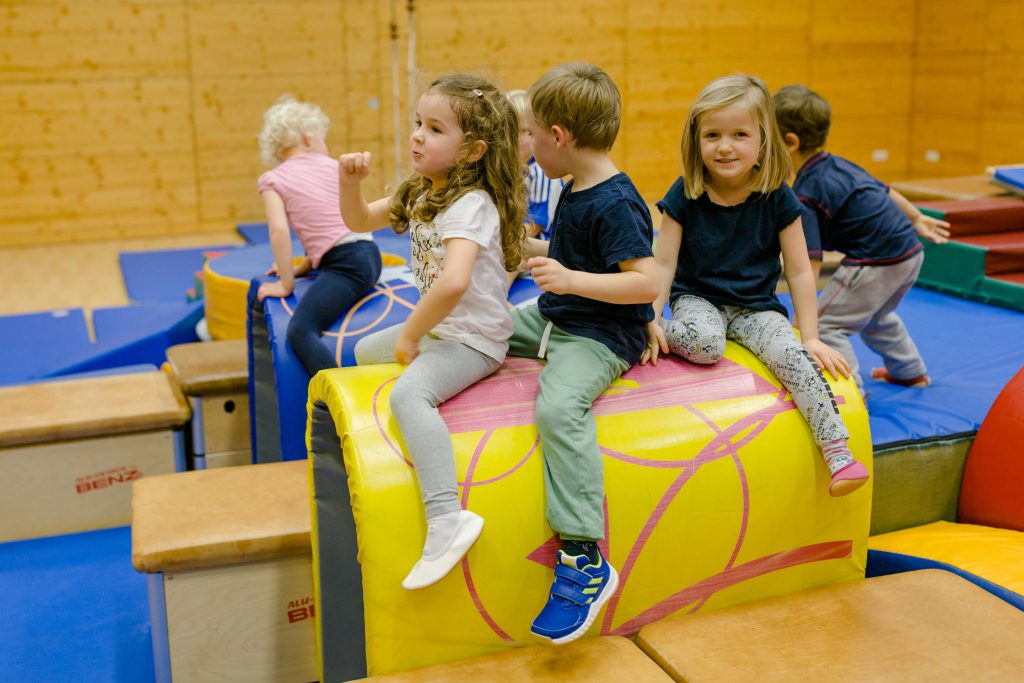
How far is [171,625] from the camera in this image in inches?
97.6

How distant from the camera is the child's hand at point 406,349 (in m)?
2.22

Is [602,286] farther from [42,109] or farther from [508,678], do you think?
[42,109]

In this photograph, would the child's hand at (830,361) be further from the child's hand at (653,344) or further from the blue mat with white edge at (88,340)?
the blue mat with white edge at (88,340)

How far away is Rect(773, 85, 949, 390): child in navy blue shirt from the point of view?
319 cm

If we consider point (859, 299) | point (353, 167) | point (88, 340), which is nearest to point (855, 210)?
point (859, 299)

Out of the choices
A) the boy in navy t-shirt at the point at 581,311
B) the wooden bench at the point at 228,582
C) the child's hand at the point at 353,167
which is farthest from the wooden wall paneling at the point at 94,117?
the boy in navy t-shirt at the point at 581,311

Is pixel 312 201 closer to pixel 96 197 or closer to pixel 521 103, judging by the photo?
pixel 521 103

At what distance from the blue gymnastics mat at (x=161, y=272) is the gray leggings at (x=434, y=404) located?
453 centimetres

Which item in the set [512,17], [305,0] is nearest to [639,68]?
[512,17]

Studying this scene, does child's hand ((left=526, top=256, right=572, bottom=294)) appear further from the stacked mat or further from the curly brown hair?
the stacked mat

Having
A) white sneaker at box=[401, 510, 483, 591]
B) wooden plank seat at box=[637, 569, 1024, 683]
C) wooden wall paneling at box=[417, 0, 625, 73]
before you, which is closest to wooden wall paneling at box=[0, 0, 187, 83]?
wooden wall paneling at box=[417, 0, 625, 73]

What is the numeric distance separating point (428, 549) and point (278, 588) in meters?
0.71

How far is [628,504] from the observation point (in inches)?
86.7

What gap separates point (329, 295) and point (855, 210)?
1.69m
